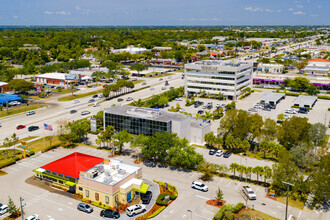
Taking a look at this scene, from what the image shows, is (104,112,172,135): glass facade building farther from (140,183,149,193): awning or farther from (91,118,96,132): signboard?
(140,183,149,193): awning

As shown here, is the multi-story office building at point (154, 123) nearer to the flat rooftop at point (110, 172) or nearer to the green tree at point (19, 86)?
the flat rooftop at point (110, 172)

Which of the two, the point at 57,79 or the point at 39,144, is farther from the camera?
the point at 57,79

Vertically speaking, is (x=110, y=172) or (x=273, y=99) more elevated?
(x=273, y=99)

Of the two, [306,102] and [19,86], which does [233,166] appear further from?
[19,86]

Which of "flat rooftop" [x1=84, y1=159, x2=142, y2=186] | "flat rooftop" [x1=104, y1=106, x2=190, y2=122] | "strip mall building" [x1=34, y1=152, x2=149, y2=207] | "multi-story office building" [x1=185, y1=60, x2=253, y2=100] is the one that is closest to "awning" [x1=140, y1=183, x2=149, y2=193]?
"strip mall building" [x1=34, y1=152, x2=149, y2=207]

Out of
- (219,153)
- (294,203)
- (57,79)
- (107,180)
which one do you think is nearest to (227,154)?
(219,153)

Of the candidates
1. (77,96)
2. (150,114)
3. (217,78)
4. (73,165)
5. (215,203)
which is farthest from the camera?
(77,96)
